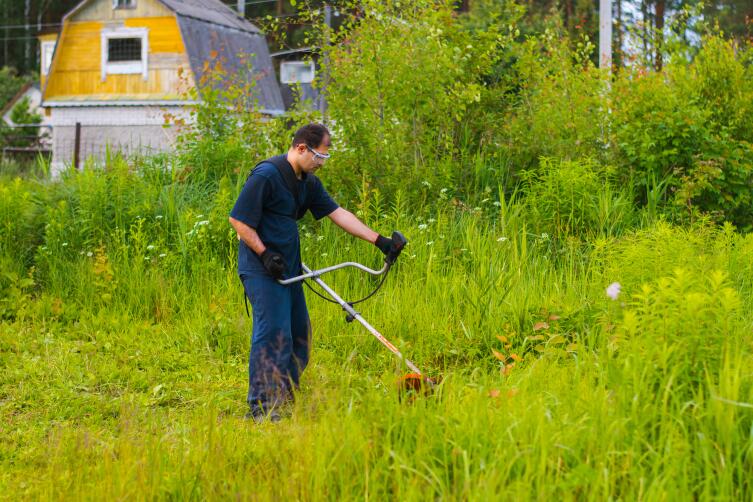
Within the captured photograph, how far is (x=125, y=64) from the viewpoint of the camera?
27.8 meters

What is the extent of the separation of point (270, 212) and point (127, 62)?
23535 mm

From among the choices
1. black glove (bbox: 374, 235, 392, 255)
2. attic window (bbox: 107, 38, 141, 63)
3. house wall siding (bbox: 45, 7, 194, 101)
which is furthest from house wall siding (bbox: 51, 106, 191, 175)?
black glove (bbox: 374, 235, 392, 255)

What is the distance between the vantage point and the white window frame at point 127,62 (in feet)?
90.4

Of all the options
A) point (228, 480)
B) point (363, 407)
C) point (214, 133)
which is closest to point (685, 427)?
point (363, 407)

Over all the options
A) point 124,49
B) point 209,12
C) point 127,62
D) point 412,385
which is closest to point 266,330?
point 412,385

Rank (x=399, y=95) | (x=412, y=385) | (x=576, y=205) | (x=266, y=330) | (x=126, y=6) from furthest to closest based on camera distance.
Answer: (x=126, y=6) < (x=399, y=95) < (x=576, y=205) < (x=266, y=330) < (x=412, y=385)

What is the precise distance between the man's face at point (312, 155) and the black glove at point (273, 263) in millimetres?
644

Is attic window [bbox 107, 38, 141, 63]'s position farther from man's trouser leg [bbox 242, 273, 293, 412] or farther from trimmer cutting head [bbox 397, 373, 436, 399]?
trimmer cutting head [bbox 397, 373, 436, 399]

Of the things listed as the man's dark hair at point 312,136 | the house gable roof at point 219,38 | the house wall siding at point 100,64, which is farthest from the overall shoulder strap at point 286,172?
the house wall siding at point 100,64

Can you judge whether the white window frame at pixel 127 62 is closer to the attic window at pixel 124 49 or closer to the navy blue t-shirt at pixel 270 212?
the attic window at pixel 124 49

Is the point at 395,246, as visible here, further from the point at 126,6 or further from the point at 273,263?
the point at 126,6

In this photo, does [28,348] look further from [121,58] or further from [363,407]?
[121,58]

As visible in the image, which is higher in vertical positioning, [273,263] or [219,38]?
[219,38]

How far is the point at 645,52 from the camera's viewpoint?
10164 millimetres
